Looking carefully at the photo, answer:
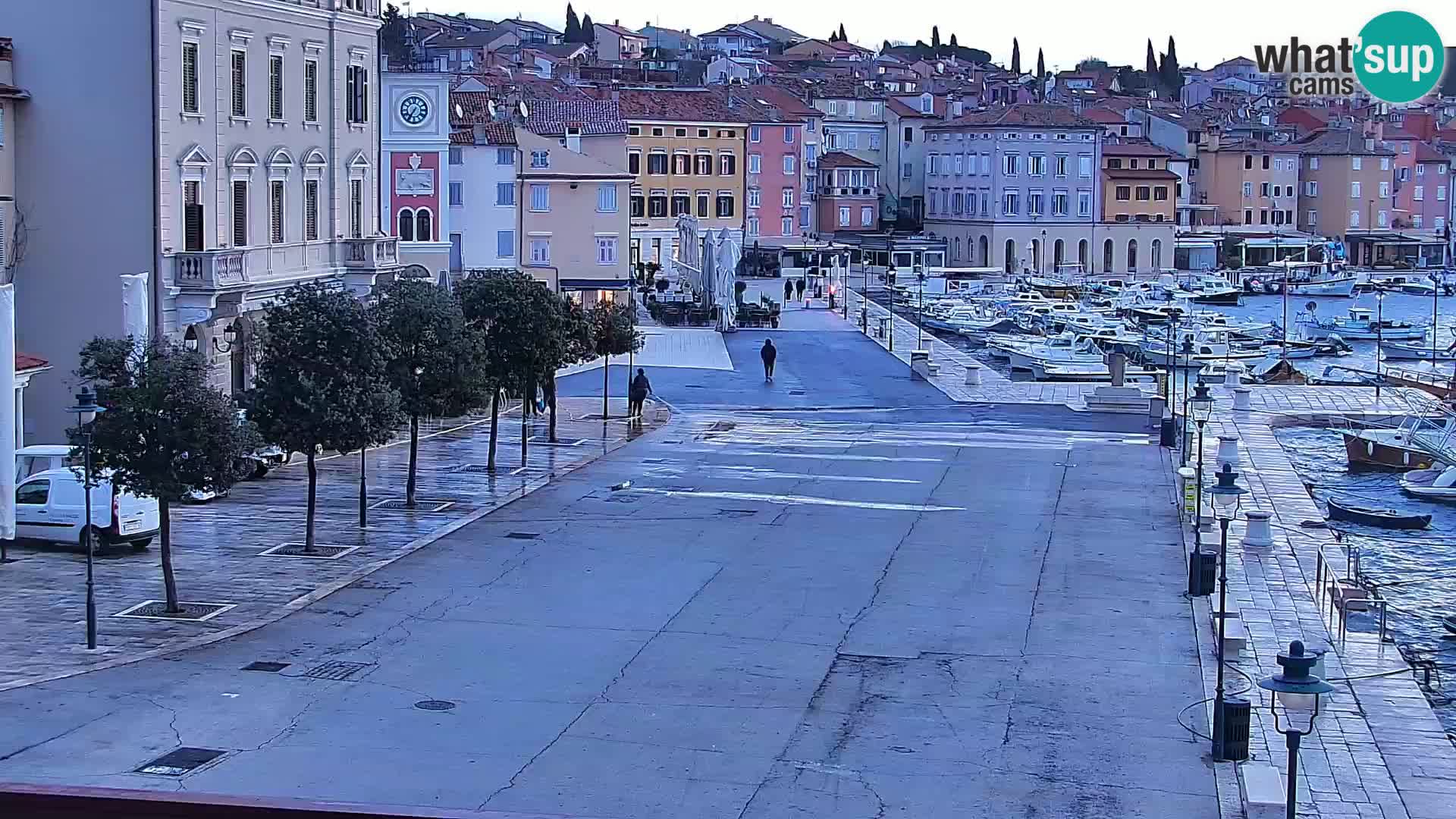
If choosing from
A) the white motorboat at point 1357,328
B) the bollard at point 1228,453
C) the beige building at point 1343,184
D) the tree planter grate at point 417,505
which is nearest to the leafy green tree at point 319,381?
the tree planter grate at point 417,505

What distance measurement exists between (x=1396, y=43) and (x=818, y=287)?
148ft

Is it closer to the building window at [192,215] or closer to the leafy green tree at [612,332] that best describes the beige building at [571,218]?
the leafy green tree at [612,332]

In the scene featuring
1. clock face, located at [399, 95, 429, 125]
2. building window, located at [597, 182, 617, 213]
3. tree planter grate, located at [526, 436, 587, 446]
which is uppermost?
clock face, located at [399, 95, 429, 125]

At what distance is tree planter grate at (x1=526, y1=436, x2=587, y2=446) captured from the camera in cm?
3975

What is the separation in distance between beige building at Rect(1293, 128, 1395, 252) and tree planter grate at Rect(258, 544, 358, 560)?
420ft

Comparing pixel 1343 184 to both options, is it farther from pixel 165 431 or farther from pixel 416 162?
pixel 165 431

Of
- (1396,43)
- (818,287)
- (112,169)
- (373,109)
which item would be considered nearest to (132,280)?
(112,169)

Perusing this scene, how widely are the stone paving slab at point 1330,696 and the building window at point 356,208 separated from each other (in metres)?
18.1

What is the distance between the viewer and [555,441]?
4009 cm

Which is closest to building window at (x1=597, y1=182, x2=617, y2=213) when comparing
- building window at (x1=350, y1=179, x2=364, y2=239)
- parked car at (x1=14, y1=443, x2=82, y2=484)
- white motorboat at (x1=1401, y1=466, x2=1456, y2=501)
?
building window at (x1=350, y1=179, x2=364, y2=239)

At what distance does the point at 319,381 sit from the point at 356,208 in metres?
17.3

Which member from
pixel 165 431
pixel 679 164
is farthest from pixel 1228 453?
pixel 679 164

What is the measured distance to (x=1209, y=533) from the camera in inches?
1161

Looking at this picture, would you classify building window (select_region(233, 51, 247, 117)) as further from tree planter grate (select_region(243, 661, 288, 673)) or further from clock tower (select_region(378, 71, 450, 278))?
tree planter grate (select_region(243, 661, 288, 673))
